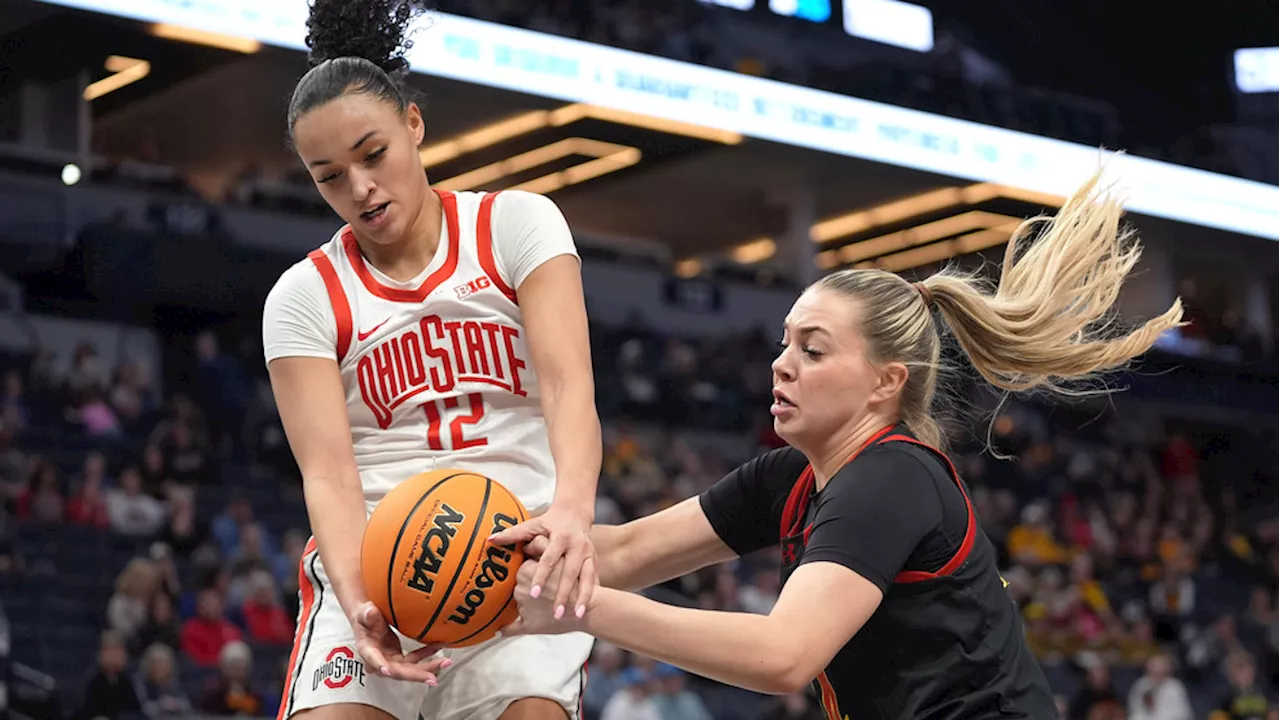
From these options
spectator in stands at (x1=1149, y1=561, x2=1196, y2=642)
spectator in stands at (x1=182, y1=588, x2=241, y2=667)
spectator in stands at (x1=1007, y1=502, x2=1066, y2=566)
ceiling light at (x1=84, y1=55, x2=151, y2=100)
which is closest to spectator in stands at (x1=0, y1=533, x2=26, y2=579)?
spectator in stands at (x1=182, y1=588, x2=241, y2=667)

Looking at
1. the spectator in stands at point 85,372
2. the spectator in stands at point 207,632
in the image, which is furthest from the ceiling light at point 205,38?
the spectator in stands at point 207,632

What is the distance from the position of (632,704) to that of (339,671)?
6.73 meters

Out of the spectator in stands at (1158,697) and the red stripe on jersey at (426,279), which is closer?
the red stripe on jersey at (426,279)

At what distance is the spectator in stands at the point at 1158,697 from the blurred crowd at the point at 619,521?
0.06 ft

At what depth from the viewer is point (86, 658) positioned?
29.5 feet

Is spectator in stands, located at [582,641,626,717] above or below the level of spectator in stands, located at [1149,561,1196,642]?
above

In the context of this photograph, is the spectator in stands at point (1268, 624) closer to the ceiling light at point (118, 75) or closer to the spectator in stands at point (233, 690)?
the spectator in stands at point (233, 690)

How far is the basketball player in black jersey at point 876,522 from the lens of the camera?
245cm

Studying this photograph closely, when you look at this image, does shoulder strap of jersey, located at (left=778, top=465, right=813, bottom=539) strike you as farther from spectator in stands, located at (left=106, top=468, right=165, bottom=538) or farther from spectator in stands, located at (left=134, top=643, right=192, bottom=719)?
spectator in stands, located at (left=106, top=468, right=165, bottom=538)

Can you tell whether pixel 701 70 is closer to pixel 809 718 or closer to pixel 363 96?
pixel 809 718

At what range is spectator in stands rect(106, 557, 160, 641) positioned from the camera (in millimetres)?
8719

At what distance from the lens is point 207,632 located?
8891mm

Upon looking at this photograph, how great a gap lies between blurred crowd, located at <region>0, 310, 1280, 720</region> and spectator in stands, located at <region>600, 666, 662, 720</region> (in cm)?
1

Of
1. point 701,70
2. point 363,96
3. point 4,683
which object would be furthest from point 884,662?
point 701,70
